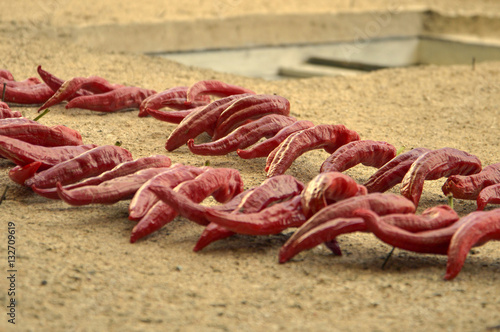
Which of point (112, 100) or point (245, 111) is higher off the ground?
point (245, 111)

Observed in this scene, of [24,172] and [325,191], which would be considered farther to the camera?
[24,172]

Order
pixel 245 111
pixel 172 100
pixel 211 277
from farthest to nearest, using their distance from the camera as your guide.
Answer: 1. pixel 172 100
2. pixel 245 111
3. pixel 211 277

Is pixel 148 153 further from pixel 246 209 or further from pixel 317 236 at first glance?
pixel 317 236

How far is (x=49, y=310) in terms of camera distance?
4.82 feet

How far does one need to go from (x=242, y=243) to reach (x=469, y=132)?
5.88ft

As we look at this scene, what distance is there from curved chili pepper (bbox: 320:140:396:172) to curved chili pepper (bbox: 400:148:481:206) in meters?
0.17

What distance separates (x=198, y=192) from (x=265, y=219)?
0.25 m

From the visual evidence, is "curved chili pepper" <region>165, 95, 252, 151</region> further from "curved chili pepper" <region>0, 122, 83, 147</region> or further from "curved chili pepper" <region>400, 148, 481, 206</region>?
"curved chili pepper" <region>400, 148, 481, 206</region>

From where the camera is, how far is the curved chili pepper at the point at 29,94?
3.06 metres

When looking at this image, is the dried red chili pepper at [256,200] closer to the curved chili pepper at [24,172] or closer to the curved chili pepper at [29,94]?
the curved chili pepper at [24,172]

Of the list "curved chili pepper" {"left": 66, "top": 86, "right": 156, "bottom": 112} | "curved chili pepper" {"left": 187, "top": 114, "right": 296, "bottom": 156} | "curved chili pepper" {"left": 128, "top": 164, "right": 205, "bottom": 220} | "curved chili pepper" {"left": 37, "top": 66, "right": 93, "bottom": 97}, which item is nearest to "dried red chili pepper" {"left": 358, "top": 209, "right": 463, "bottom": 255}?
"curved chili pepper" {"left": 128, "top": 164, "right": 205, "bottom": 220}

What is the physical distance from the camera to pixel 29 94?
3086 mm

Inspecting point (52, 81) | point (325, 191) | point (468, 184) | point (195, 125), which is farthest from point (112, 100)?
point (468, 184)

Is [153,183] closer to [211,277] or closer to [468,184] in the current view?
[211,277]
